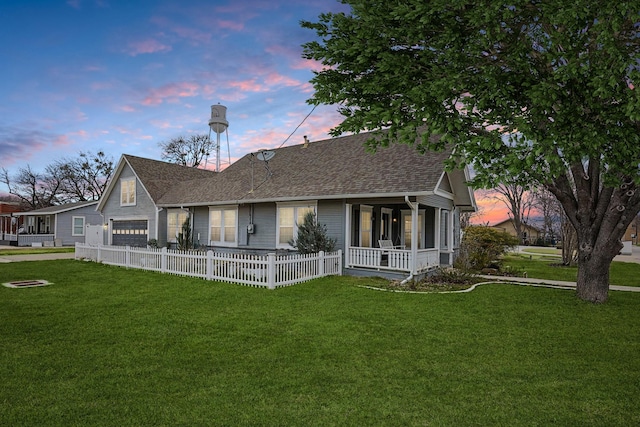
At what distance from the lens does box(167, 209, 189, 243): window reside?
802 inches

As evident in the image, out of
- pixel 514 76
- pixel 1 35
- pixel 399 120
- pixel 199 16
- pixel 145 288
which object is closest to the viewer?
Answer: pixel 514 76

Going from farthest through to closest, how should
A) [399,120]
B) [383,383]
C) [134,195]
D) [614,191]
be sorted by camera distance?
1. [134,195]
2. [614,191]
3. [399,120]
4. [383,383]

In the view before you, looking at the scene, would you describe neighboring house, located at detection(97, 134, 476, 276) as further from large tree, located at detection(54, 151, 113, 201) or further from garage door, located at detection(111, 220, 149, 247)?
large tree, located at detection(54, 151, 113, 201)

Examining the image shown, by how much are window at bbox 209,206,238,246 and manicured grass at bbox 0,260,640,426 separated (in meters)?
8.42

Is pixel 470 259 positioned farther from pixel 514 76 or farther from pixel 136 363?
pixel 136 363

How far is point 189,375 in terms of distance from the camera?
476cm

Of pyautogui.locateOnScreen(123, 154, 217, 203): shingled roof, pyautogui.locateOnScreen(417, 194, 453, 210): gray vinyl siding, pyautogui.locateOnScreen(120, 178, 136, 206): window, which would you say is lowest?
pyautogui.locateOnScreen(417, 194, 453, 210): gray vinyl siding

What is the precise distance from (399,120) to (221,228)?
12.7m

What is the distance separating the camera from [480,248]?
1875cm

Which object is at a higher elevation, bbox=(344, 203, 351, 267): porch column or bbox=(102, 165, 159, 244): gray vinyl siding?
bbox=(102, 165, 159, 244): gray vinyl siding

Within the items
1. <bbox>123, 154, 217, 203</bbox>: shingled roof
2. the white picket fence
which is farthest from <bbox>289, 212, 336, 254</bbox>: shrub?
<bbox>123, 154, 217, 203</bbox>: shingled roof

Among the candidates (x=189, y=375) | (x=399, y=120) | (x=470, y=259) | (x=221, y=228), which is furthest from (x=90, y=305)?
(x=470, y=259)

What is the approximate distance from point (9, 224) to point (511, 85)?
185ft

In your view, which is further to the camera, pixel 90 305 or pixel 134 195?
pixel 134 195
